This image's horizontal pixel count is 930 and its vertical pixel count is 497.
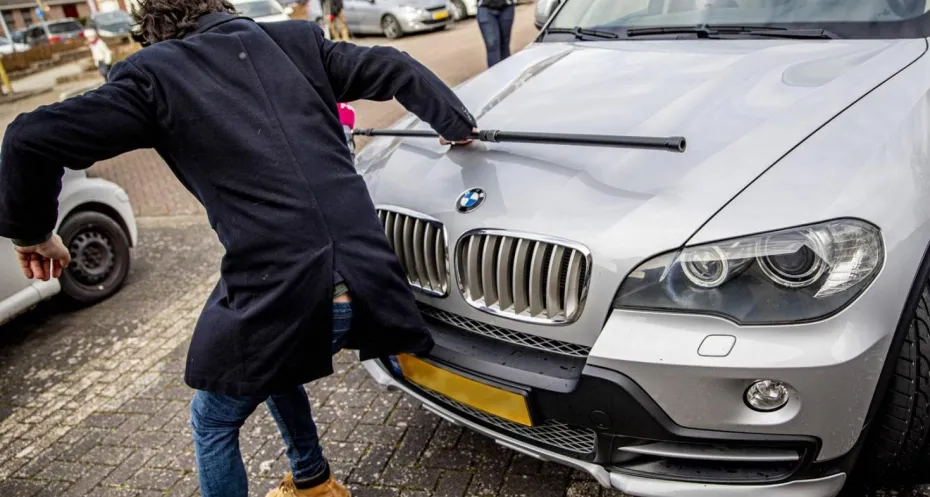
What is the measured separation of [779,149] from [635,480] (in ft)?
3.25

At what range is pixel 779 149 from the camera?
6.42 feet

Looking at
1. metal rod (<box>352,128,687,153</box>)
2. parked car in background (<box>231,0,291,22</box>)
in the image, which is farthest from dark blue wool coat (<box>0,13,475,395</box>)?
parked car in background (<box>231,0,291,22</box>)

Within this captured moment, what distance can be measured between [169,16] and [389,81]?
25.2 inches

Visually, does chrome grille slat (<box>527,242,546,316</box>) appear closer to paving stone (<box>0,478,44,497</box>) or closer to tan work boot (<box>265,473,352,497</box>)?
tan work boot (<box>265,473,352,497</box>)

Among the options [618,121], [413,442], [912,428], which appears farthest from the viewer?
[413,442]

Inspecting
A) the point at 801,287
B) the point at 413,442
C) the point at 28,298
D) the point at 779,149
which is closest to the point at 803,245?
the point at 801,287

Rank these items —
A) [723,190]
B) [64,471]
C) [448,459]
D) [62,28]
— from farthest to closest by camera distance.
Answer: [62,28] → [64,471] → [448,459] → [723,190]

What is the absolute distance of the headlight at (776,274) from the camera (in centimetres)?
173

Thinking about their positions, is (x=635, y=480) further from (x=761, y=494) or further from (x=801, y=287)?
(x=801, y=287)

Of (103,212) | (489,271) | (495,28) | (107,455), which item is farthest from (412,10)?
(489,271)

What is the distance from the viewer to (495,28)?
7.86m

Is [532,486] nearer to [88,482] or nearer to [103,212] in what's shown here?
[88,482]

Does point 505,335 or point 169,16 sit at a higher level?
point 169,16

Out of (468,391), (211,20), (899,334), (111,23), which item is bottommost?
(111,23)
